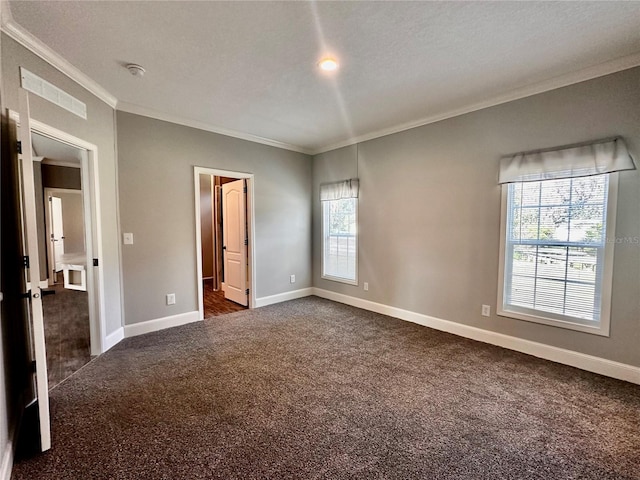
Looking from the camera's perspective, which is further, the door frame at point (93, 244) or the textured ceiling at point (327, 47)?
the door frame at point (93, 244)

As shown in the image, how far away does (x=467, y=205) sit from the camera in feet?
11.0

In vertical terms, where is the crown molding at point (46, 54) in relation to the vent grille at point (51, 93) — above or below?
above

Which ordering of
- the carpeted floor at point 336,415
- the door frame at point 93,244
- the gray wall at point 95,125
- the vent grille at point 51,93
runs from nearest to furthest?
the carpeted floor at point 336,415
the gray wall at point 95,125
the vent grille at point 51,93
the door frame at point 93,244

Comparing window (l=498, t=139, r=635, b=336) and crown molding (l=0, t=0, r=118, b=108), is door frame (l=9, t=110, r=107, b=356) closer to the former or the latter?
crown molding (l=0, t=0, r=118, b=108)

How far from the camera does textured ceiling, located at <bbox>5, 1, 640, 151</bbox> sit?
5.94 feet

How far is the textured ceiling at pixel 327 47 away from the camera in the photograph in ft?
5.94

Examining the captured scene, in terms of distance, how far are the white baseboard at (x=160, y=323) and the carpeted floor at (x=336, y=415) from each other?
0.65ft

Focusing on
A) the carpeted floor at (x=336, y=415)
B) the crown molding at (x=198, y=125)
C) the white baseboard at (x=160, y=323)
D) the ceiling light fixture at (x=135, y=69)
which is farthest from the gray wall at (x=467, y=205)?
the ceiling light fixture at (x=135, y=69)

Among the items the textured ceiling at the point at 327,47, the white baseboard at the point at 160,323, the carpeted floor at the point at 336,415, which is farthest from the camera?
the white baseboard at the point at 160,323

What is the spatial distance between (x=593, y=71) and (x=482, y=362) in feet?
8.96

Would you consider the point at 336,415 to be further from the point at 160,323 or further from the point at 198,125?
the point at 198,125

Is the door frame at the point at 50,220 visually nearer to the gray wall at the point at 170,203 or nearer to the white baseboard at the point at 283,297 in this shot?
the gray wall at the point at 170,203

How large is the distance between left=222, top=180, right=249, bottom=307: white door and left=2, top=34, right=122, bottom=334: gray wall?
174cm

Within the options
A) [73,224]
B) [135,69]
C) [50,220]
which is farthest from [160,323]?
[135,69]
